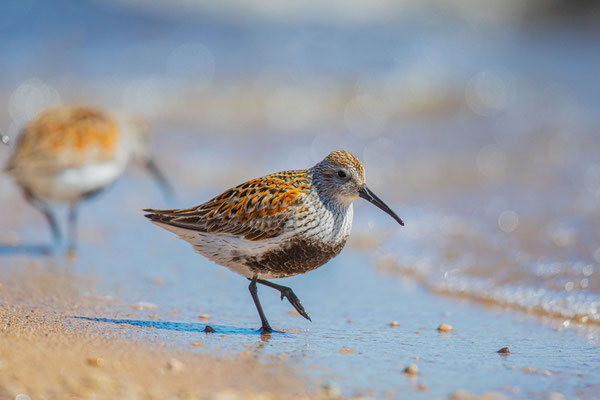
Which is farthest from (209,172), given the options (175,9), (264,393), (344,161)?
(175,9)

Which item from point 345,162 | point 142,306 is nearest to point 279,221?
point 345,162

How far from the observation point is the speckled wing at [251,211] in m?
4.93

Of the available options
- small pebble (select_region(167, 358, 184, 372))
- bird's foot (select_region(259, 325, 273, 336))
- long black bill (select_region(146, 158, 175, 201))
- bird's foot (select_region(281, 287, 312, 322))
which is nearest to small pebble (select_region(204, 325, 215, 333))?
bird's foot (select_region(259, 325, 273, 336))

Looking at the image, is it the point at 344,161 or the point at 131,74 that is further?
the point at 131,74

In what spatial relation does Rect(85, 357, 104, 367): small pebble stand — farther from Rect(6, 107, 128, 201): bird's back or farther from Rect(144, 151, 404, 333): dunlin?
Rect(6, 107, 128, 201): bird's back

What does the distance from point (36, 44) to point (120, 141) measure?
42.2ft

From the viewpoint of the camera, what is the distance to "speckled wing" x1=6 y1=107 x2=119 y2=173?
7316 mm

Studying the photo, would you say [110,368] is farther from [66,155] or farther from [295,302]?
[66,155]

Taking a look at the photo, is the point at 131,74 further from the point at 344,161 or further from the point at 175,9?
the point at 344,161

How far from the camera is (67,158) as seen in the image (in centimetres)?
739

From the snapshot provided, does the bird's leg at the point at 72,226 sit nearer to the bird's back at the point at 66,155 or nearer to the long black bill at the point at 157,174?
the bird's back at the point at 66,155

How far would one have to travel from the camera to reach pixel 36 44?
19.5m

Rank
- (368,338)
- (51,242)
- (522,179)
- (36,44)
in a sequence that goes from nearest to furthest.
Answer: (368,338) < (51,242) < (522,179) < (36,44)

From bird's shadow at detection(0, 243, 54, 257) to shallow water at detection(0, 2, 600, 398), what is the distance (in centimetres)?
4
